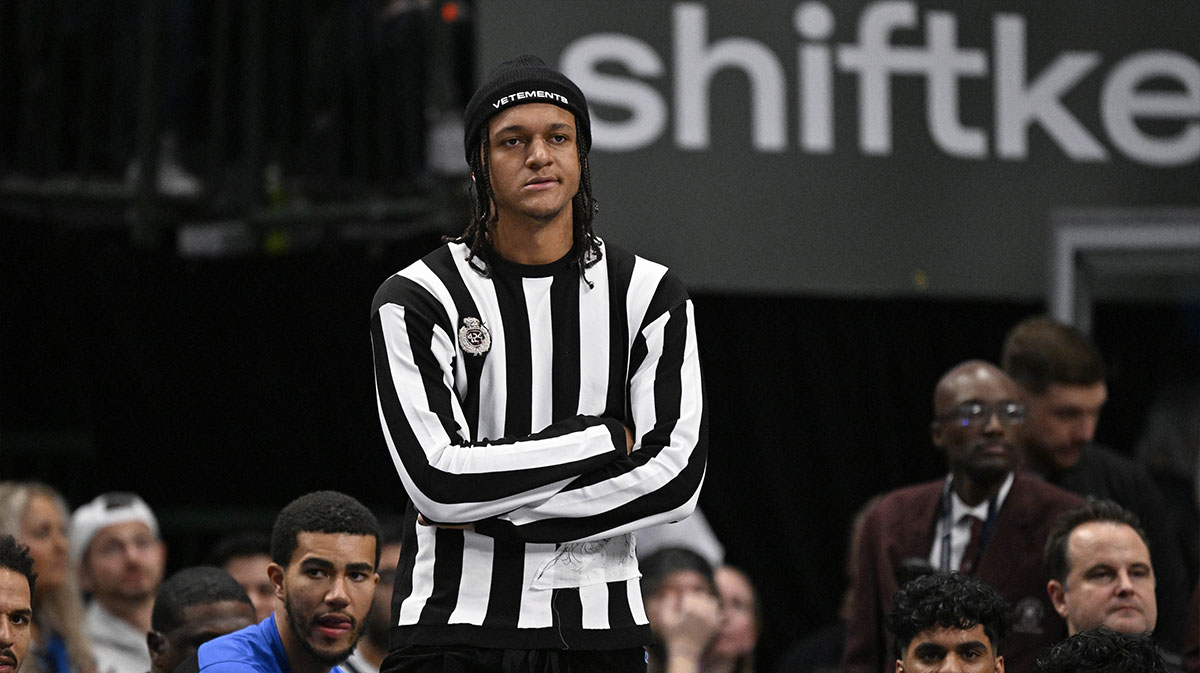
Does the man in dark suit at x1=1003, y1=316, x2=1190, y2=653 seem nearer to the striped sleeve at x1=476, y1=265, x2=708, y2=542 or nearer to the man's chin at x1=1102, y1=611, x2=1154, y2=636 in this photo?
the man's chin at x1=1102, y1=611, x2=1154, y2=636

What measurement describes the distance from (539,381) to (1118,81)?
5.95 m

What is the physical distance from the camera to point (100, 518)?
7.46 meters

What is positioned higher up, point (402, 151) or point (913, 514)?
point (402, 151)

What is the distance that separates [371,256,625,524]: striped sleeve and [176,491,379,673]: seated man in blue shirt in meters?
1.27

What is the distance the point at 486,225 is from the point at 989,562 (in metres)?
2.62

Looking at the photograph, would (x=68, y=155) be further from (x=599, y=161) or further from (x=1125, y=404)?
(x=1125, y=404)

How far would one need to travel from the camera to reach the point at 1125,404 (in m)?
9.67

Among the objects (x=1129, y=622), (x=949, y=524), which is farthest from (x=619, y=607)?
(x=949, y=524)

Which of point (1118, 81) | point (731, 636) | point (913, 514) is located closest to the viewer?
point (913, 514)

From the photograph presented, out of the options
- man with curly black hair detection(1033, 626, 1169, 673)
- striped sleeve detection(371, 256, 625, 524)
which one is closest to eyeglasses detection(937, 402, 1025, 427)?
man with curly black hair detection(1033, 626, 1169, 673)

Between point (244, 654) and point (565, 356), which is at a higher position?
point (565, 356)

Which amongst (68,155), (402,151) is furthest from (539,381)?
(68,155)

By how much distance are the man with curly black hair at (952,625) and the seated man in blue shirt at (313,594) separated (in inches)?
62.6

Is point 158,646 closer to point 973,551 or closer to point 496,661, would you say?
point 496,661
